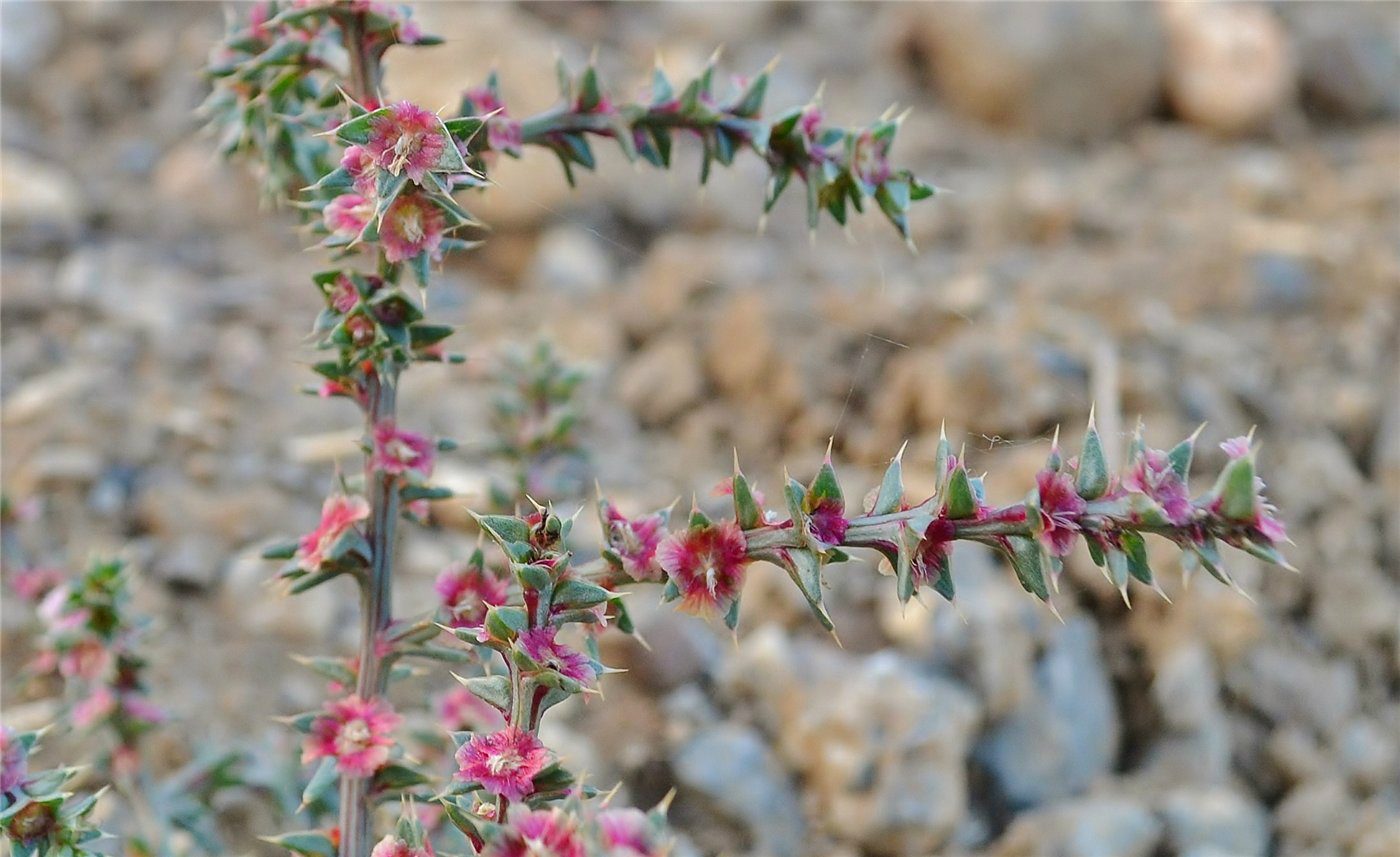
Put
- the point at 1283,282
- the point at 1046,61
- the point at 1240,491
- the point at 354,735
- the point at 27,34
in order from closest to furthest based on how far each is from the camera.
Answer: the point at 1240,491, the point at 354,735, the point at 1283,282, the point at 27,34, the point at 1046,61

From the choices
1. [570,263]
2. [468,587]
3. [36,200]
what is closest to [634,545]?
[468,587]

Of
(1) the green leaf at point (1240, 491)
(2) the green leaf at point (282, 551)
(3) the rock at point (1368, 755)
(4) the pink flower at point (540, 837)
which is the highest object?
(1) the green leaf at point (1240, 491)

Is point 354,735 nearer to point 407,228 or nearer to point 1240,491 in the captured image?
point 407,228

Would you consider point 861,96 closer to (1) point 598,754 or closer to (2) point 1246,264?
(2) point 1246,264

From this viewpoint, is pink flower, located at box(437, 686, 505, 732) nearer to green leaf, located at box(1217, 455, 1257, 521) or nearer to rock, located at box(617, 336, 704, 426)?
green leaf, located at box(1217, 455, 1257, 521)

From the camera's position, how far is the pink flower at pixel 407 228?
1577mm

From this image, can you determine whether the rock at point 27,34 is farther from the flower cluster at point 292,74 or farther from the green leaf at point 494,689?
the green leaf at point 494,689

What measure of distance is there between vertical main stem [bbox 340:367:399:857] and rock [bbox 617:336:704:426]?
2.83 m

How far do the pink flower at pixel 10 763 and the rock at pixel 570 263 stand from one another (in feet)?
13.0

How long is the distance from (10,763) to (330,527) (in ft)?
1.68

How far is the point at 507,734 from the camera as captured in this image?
4.89 feet

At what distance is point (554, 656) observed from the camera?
148 centimetres

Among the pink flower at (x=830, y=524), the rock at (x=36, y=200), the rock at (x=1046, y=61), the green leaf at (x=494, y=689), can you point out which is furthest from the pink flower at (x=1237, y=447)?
the rock at (x=1046, y=61)

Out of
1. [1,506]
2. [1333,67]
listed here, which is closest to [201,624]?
[1,506]
